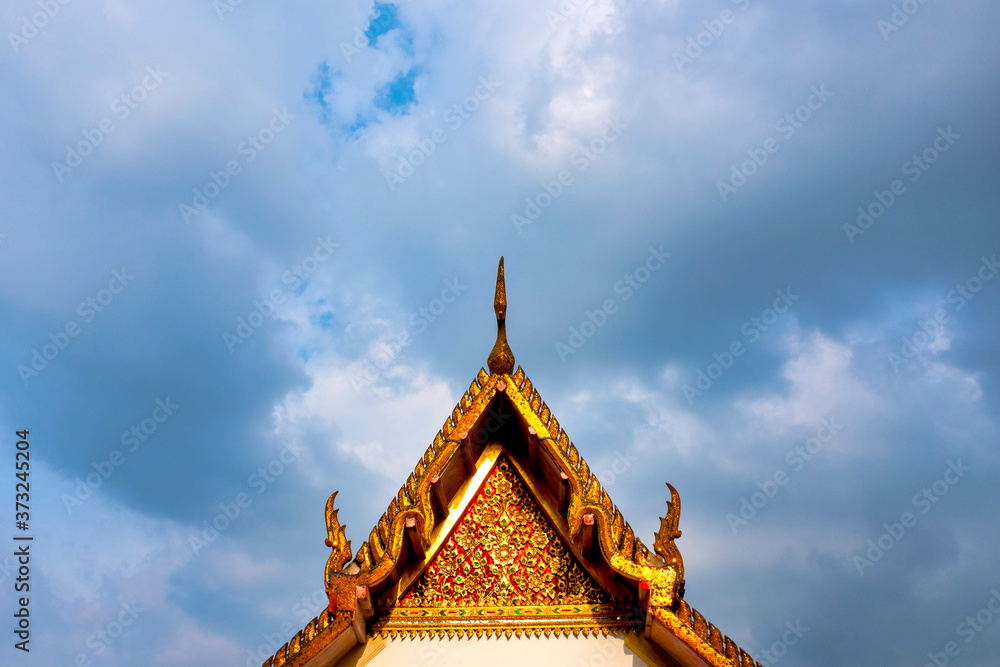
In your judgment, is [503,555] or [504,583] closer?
[504,583]

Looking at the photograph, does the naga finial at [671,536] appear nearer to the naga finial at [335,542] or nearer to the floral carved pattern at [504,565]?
the floral carved pattern at [504,565]

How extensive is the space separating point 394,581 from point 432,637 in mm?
559

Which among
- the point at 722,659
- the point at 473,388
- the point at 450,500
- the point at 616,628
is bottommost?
the point at 722,659

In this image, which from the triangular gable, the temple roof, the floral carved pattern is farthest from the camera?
the floral carved pattern

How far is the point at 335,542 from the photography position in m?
6.39

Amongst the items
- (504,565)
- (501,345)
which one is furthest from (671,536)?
(501,345)

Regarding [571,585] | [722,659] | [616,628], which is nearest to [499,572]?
[571,585]

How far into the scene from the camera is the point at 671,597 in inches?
238

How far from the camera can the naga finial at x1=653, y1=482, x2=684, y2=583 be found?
20.7 ft

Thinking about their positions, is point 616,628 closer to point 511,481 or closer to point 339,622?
point 511,481

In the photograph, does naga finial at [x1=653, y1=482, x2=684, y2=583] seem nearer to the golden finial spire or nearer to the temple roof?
the temple roof

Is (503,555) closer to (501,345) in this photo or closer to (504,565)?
(504,565)

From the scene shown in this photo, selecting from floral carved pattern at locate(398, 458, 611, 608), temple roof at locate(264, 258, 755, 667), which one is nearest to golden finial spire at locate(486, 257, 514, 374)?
temple roof at locate(264, 258, 755, 667)

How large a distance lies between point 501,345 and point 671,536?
2.29 metres
